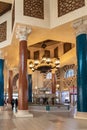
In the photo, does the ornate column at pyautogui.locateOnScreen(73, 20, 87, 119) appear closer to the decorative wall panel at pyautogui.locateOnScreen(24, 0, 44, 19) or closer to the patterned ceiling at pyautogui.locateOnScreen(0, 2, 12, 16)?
the decorative wall panel at pyautogui.locateOnScreen(24, 0, 44, 19)

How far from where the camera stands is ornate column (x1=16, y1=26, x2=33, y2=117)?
1034 centimetres

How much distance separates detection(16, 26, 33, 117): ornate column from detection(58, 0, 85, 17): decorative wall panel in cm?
176

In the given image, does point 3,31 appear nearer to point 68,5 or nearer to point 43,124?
point 68,5

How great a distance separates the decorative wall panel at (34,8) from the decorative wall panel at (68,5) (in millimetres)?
945

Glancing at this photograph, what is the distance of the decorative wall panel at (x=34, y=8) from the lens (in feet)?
35.8

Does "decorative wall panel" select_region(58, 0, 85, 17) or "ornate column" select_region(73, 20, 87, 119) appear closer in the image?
"ornate column" select_region(73, 20, 87, 119)

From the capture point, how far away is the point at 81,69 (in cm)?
987

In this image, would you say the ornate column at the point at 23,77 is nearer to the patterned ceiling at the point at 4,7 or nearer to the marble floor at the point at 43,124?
the marble floor at the point at 43,124

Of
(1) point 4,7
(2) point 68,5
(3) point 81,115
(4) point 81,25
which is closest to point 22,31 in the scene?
(2) point 68,5

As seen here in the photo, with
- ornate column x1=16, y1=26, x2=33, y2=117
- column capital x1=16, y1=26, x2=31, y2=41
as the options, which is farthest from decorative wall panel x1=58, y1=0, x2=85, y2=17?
ornate column x1=16, y1=26, x2=33, y2=117

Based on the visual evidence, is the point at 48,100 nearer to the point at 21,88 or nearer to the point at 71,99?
the point at 71,99

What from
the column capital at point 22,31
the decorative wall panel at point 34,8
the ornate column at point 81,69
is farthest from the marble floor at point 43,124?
the decorative wall panel at point 34,8

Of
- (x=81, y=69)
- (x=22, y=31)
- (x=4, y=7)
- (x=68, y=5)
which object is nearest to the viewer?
(x=81, y=69)

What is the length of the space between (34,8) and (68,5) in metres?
1.69
